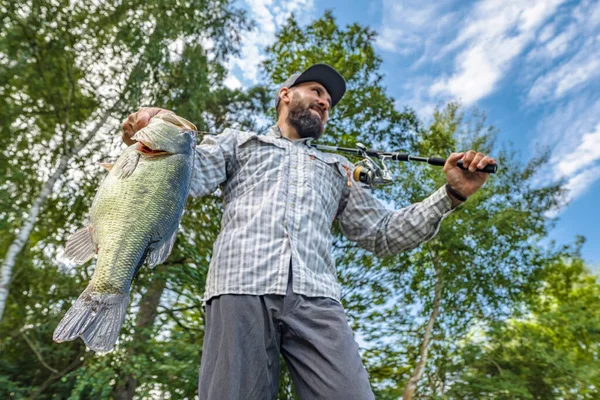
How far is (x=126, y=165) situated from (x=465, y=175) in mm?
1656

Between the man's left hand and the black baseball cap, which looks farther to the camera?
the black baseball cap

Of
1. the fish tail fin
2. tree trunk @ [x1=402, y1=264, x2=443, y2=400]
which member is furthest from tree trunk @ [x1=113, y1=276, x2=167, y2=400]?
the fish tail fin

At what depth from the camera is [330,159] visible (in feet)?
8.11

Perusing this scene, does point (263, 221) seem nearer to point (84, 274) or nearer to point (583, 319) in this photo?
point (84, 274)

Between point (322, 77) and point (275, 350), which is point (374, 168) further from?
point (275, 350)

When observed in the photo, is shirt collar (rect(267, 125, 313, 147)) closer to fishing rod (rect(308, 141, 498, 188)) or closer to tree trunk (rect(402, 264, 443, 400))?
fishing rod (rect(308, 141, 498, 188))

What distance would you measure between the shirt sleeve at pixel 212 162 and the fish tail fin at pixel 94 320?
715 mm

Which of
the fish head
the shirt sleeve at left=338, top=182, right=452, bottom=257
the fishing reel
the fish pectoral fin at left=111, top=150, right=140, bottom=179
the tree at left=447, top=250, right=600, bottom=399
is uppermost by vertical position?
the tree at left=447, top=250, right=600, bottom=399

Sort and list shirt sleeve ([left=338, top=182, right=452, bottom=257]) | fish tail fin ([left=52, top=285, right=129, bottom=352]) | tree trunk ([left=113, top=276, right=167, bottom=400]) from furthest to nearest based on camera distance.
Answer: tree trunk ([left=113, top=276, right=167, bottom=400]) → shirt sleeve ([left=338, top=182, right=452, bottom=257]) → fish tail fin ([left=52, top=285, right=129, bottom=352])

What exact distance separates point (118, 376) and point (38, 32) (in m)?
6.68

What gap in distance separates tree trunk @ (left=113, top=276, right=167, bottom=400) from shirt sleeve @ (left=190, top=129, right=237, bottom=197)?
5.73m

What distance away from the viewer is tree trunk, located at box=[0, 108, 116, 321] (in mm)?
6795

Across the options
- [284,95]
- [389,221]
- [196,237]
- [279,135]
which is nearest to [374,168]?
[389,221]

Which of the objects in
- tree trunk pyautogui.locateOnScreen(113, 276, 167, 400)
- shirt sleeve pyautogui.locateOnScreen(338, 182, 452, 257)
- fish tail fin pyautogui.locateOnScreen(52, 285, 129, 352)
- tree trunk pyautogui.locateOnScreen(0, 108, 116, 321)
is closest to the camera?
fish tail fin pyautogui.locateOnScreen(52, 285, 129, 352)
